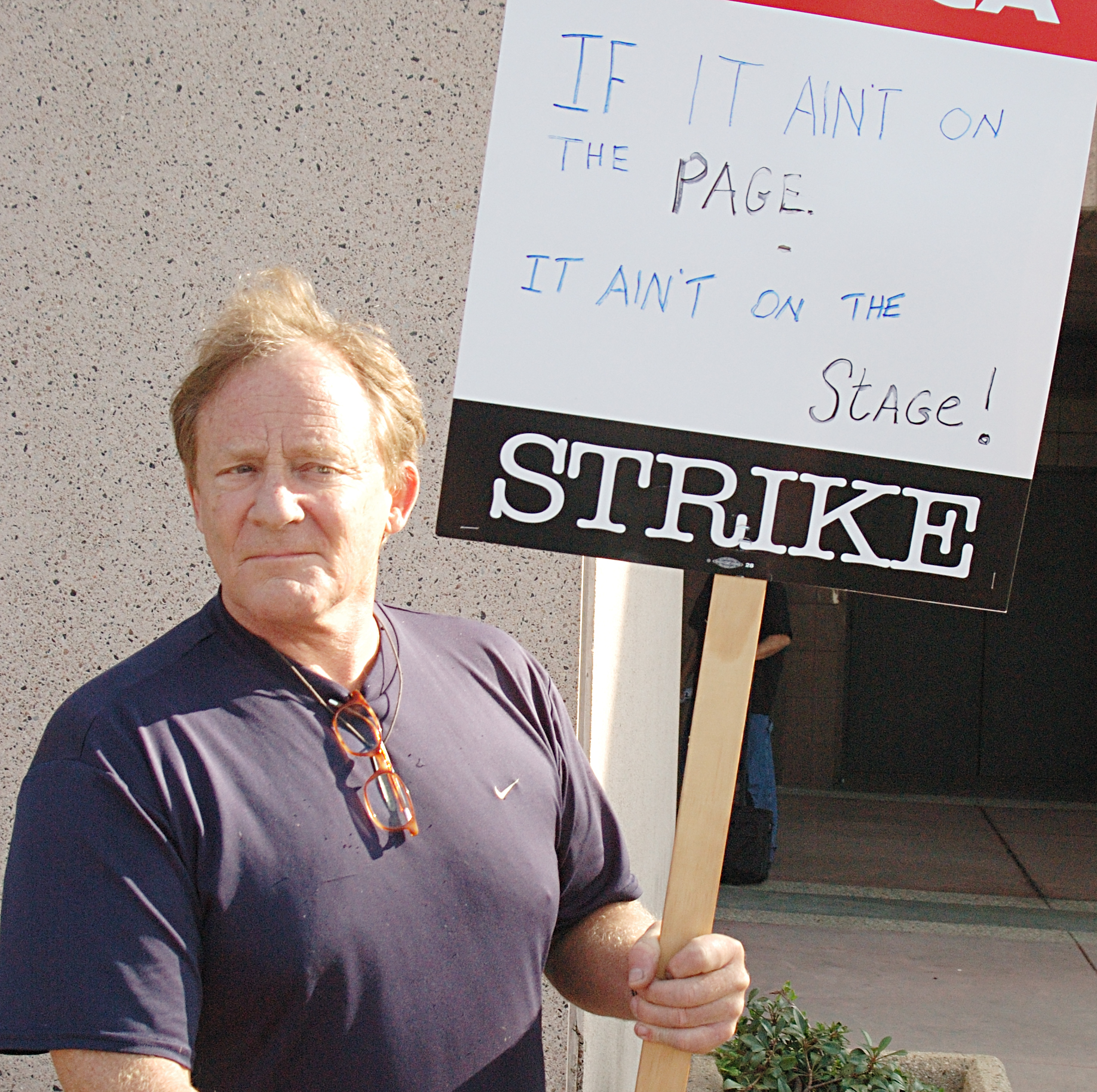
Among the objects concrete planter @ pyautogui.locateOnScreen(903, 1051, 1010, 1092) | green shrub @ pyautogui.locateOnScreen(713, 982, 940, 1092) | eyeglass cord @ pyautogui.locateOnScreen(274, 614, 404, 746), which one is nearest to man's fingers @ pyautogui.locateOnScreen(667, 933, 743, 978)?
eyeglass cord @ pyautogui.locateOnScreen(274, 614, 404, 746)

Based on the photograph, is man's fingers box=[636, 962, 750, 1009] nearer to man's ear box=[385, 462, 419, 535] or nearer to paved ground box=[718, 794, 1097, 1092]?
man's ear box=[385, 462, 419, 535]

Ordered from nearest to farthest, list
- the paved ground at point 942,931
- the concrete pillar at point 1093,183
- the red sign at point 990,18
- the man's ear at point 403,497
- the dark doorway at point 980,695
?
the red sign at point 990,18 → the man's ear at point 403,497 → the concrete pillar at point 1093,183 → the paved ground at point 942,931 → the dark doorway at point 980,695

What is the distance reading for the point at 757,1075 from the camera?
122 inches

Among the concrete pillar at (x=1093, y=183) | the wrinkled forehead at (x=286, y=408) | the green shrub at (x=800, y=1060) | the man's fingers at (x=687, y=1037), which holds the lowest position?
the green shrub at (x=800, y=1060)

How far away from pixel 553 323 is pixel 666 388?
0.51ft

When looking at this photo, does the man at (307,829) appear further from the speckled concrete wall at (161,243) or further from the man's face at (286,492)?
the speckled concrete wall at (161,243)

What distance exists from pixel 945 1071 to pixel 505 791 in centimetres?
251

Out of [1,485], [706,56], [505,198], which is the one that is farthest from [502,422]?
[1,485]

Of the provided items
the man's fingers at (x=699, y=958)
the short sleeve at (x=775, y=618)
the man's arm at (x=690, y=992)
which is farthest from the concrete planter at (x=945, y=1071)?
the short sleeve at (x=775, y=618)

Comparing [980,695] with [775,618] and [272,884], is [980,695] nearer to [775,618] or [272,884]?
[775,618]

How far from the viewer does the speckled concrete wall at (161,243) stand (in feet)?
7.85

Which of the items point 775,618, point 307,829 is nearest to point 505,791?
point 307,829

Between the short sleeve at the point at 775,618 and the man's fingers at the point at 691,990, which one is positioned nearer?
the man's fingers at the point at 691,990

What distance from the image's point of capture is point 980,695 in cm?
910
